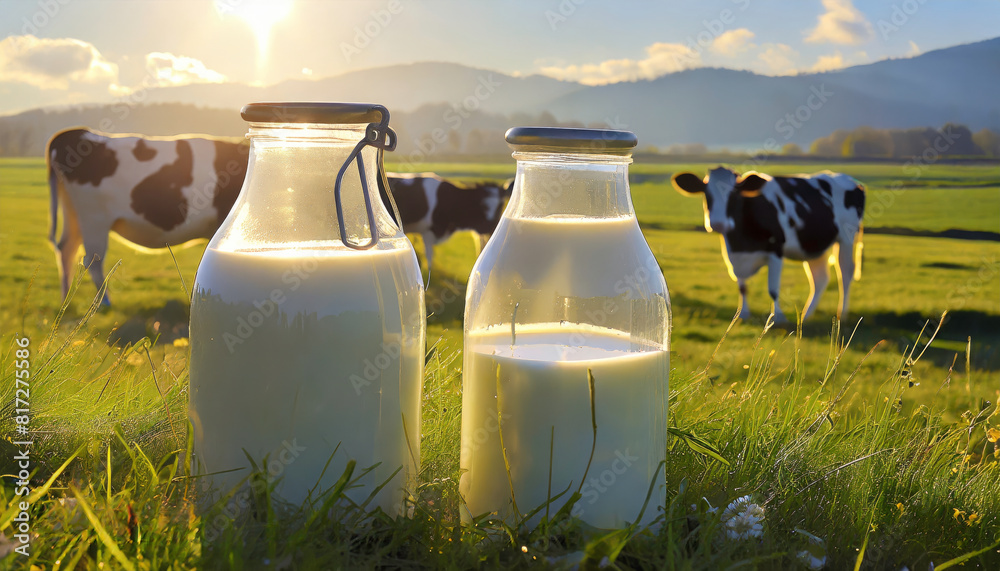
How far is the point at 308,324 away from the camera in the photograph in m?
1.45

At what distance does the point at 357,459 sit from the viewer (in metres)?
1.49

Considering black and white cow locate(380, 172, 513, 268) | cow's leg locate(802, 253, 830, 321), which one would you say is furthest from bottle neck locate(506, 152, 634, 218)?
black and white cow locate(380, 172, 513, 268)

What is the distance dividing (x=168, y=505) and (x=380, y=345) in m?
0.49

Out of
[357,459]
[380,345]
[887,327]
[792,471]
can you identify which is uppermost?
[380,345]

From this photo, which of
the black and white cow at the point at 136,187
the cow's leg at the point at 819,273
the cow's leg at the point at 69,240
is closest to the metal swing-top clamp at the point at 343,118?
the black and white cow at the point at 136,187

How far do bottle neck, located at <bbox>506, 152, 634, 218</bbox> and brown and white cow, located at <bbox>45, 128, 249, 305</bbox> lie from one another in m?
6.71

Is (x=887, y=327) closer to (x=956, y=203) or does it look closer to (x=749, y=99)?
(x=956, y=203)

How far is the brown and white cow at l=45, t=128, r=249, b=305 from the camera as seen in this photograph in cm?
765

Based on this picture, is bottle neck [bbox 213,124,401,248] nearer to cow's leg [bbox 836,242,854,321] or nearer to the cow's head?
the cow's head

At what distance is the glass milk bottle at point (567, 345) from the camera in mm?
1438

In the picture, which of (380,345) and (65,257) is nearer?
(380,345)

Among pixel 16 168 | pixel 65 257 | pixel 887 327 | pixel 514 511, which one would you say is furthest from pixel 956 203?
pixel 16 168

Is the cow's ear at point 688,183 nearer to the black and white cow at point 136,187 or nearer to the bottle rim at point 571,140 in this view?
the black and white cow at point 136,187

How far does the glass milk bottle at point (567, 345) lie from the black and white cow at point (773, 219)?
265 inches
